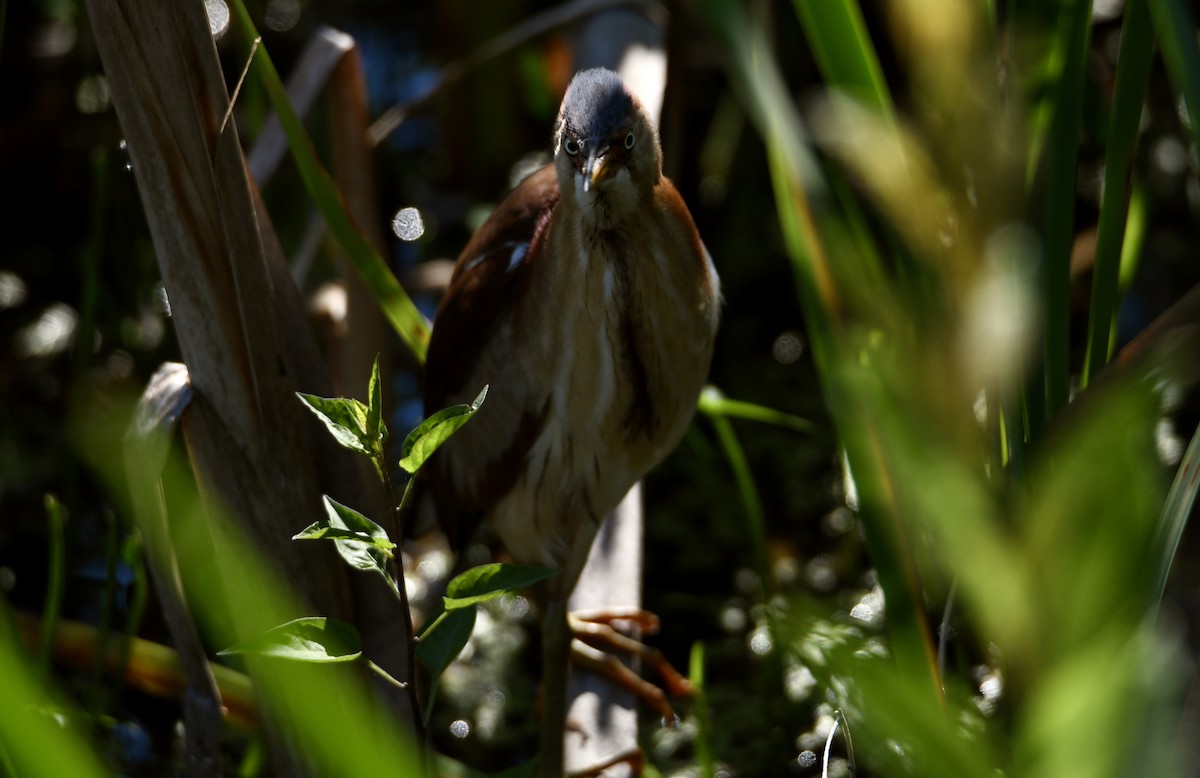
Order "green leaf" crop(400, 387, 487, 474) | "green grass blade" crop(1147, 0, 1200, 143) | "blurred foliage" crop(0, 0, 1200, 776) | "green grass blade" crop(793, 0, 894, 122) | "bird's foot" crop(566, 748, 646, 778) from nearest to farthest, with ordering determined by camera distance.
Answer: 1. "blurred foliage" crop(0, 0, 1200, 776)
2. "green grass blade" crop(1147, 0, 1200, 143)
3. "green leaf" crop(400, 387, 487, 474)
4. "green grass blade" crop(793, 0, 894, 122)
5. "bird's foot" crop(566, 748, 646, 778)

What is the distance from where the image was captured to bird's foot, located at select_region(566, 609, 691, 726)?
171 centimetres

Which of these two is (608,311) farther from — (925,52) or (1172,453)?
(1172,453)

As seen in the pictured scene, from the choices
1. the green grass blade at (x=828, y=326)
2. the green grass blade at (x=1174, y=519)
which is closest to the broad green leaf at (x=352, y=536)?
the green grass blade at (x=828, y=326)

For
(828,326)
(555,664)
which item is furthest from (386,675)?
(555,664)

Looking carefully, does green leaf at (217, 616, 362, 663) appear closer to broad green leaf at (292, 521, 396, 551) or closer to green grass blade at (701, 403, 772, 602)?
broad green leaf at (292, 521, 396, 551)

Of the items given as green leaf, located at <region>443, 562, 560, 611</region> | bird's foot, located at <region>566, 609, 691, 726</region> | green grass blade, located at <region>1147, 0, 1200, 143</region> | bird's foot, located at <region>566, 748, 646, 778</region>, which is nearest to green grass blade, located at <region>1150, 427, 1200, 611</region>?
green grass blade, located at <region>1147, 0, 1200, 143</region>

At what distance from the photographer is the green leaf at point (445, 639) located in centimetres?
106

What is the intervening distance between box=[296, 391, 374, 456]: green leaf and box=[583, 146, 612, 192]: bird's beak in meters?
0.40

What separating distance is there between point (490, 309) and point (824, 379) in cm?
47

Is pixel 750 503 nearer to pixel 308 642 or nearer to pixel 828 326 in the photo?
pixel 828 326

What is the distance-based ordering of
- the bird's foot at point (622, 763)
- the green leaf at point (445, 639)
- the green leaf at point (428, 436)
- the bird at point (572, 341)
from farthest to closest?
1. the bird's foot at point (622, 763)
2. the bird at point (572, 341)
3. the green leaf at point (445, 639)
4. the green leaf at point (428, 436)

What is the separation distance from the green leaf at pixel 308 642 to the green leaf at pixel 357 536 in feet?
0.17

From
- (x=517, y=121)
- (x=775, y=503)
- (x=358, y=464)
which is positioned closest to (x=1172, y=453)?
(x=775, y=503)

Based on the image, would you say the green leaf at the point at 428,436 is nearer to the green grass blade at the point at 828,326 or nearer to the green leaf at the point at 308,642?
the green leaf at the point at 308,642
